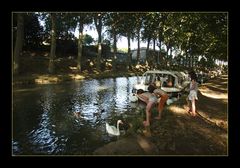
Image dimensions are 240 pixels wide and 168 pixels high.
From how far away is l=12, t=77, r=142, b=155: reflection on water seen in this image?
1236cm

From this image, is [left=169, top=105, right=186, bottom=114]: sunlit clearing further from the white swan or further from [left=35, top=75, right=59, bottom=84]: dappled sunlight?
[left=35, top=75, right=59, bottom=84]: dappled sunlight

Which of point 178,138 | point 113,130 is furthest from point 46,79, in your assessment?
point 178,138

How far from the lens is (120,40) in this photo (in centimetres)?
6028

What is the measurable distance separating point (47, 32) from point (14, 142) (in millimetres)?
36392

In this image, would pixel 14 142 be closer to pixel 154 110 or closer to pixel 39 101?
pixel 154 110

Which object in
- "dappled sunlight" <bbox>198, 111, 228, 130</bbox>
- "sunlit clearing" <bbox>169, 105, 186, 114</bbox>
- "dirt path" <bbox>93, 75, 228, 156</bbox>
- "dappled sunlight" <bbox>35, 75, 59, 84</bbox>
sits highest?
"dappled sunlight" <bbox>35, 75, 59, 84</bbox>

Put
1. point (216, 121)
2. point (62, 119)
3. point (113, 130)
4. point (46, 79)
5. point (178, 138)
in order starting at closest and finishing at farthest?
point (178, 138)
point (113, 130)
point (216, 121)
point (62, 119)
point (46, 79)

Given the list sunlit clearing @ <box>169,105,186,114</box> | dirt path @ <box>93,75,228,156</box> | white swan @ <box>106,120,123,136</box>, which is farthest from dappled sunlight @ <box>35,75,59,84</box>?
white swan @ <box>106,120,123,136</box>

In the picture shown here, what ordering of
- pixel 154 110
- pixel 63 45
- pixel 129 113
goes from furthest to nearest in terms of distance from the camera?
pixel 63 45, pixel 129 113, pixel 154 110

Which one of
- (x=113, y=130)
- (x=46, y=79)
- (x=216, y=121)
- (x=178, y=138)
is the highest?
(x=46, y=79)

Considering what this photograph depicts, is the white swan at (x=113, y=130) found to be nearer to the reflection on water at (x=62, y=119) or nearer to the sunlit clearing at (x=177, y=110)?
the reflection on water at (x=62, y=119)

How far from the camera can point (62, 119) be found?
16.6 meters

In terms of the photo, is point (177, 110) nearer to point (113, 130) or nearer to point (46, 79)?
point (113, 130)

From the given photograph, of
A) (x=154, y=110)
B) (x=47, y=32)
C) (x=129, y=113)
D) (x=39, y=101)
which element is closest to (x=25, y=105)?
(x=39, y=101)
